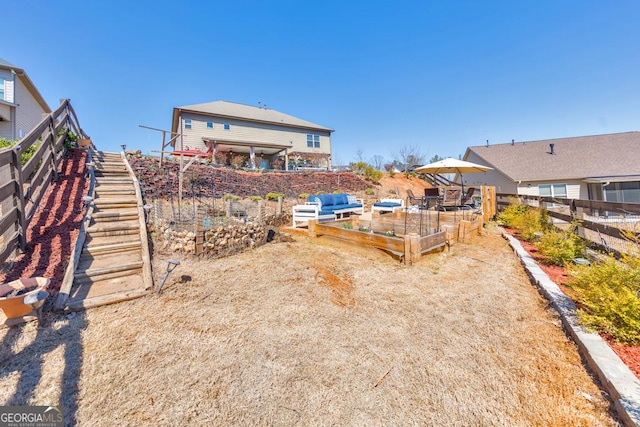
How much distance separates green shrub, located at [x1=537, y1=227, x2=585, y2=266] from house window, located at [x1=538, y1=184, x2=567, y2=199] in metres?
15.6

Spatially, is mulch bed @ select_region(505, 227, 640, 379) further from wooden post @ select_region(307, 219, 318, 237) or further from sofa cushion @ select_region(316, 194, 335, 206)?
sofa cushion @ select_region(316, 194, 335, 206)

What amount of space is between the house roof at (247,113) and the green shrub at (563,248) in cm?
2160

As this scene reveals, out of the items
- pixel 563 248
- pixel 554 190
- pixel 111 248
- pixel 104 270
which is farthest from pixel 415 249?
pixel 554 190

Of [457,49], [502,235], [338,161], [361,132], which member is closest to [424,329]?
[502,235]

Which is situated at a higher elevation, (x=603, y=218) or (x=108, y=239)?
(x=108, y=239)

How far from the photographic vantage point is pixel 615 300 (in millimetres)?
2525

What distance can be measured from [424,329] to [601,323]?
5.52 feet

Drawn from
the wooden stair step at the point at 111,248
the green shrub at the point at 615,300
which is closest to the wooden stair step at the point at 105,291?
the wooden stair step at the point at 111,248

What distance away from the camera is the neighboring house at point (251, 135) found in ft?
64.4

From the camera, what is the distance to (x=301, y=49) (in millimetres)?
15969

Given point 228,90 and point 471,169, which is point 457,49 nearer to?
point 471,169

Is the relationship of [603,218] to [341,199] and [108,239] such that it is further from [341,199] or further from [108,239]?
[108,239]

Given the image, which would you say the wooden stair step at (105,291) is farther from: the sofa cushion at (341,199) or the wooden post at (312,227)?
the sofa cushion at (341,199)

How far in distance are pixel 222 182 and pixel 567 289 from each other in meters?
11.6
